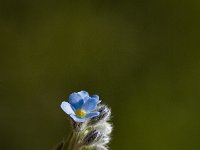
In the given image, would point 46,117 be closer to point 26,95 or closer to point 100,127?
point 26,95

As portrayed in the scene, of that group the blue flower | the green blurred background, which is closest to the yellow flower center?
the blue flower

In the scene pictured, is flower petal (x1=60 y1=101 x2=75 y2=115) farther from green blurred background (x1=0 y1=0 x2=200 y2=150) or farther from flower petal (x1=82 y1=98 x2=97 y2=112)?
green blurred background (x1=0 y1=0 x2=200 y2=150)

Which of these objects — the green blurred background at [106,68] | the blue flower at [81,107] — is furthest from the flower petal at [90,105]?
the green blurred background at [106,68]

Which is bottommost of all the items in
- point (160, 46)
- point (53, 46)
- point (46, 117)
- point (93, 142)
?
point (93, 142)

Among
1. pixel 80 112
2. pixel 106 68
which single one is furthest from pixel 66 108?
pixel 106 68

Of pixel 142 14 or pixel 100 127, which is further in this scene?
pixel 142 14

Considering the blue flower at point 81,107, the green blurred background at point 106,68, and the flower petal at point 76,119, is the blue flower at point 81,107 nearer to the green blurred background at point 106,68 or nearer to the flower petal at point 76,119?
the flower petal at point 76,119

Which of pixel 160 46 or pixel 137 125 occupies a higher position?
pixel 160 46

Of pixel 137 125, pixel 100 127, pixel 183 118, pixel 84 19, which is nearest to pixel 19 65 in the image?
pixel 84 19
